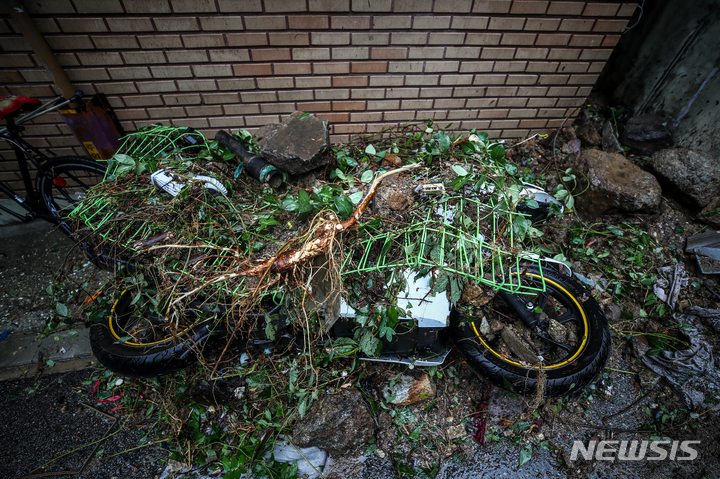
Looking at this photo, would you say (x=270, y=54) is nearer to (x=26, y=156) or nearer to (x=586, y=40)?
(x=26, y=156)

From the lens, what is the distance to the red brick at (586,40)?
2.89 m

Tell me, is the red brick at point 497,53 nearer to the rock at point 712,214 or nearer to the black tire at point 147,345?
the rock at point 712,214

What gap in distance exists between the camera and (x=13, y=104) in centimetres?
239

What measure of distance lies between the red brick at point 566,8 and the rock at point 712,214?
216 centimetres

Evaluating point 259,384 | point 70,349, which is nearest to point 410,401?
point 259,384

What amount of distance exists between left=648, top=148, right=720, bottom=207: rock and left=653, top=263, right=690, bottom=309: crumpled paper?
0.74m

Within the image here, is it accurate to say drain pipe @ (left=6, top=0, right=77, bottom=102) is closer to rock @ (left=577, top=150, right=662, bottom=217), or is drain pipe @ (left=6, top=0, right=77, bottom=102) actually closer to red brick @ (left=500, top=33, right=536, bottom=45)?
red brick @ (left=500, top=33, right=536, bottom=45)

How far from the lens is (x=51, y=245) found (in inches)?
126

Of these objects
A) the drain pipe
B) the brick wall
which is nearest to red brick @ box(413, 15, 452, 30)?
the brick wall

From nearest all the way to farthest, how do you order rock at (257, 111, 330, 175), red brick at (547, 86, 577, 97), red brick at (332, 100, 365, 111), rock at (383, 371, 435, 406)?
1. rock at (383, 371, 435, 406)
2. rock at (257, 111, 330, 175)
3. red brick at (332, 100, 365, 111)
4. red brick at (547, 86, 577, 97)

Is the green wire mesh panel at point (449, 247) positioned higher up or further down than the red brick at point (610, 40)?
further down

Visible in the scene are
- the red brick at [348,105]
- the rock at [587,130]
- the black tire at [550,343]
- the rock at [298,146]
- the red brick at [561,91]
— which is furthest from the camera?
the rock at [587,130]

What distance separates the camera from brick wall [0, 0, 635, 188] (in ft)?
8.14

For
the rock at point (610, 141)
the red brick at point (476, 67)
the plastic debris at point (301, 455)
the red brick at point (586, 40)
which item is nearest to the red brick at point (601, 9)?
the red brick at point (586, 40)
